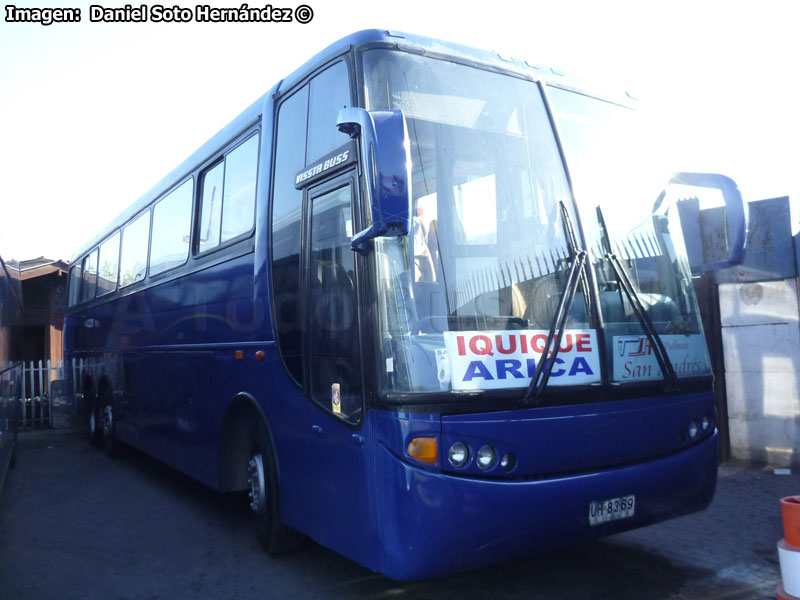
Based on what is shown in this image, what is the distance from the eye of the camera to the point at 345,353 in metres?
4.40

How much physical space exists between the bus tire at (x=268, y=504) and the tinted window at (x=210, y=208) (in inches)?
78.0

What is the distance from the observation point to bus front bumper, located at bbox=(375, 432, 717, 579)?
383 centimetres

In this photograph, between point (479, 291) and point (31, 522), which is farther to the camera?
point (31, 522)

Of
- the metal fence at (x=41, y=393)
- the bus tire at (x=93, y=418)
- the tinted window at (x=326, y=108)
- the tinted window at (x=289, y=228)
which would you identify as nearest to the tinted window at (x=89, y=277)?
the bus tire at (x=93, y=418)

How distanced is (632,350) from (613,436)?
537mm

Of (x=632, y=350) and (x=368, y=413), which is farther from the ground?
(x=632, y=350)

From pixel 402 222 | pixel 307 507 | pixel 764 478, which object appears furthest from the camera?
pixel 764 478

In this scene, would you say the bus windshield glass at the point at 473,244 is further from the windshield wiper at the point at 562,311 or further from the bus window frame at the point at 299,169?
the bus window frame at the point at 299,169

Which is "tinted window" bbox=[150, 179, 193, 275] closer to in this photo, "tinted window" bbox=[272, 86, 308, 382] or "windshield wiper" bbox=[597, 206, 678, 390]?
"tinted window" bbox=[272, 86, 308, 382]

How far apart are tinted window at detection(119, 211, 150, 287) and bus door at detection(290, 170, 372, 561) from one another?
196 inches

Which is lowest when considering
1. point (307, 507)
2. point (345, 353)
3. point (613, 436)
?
point (307, 507)

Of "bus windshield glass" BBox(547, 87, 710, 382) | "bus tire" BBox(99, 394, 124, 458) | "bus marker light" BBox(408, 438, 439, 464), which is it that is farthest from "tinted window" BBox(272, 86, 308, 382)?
"bus tire" BBox(99, 394, 124, 458)

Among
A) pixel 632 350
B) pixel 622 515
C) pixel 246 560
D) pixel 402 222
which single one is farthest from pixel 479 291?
pixel 246 560

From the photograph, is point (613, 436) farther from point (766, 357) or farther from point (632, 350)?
point (766, 357)
